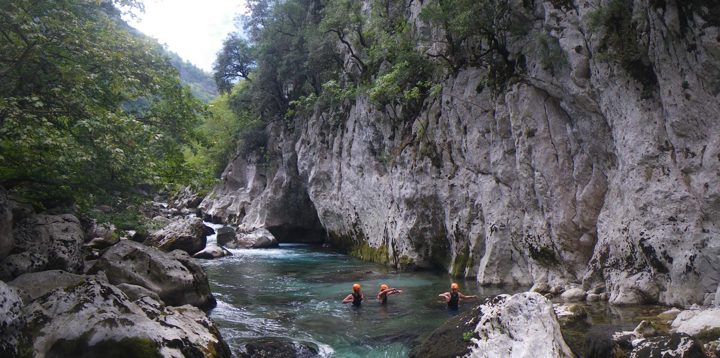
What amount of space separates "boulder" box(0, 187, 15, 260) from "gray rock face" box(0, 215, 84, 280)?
1.01 ft

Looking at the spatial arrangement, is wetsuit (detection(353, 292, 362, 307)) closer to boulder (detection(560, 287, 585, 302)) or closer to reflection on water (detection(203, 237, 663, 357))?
reflection on water (detection(203, 237, 663, 357))

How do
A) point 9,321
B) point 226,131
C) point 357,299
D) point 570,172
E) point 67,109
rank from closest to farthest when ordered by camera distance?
point 9,321 < point 67,109 < point 570,172 < point 357,299 < point 226,131

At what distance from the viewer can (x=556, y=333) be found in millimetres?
7562

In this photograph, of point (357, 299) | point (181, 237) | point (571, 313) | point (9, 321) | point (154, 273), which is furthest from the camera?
point (181, 237)

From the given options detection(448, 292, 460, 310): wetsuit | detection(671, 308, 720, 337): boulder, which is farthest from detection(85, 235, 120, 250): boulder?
detection(671, 308, 720, 337): boulder

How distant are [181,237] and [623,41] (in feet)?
64.3

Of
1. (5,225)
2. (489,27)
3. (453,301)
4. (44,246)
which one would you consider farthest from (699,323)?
(44,246)

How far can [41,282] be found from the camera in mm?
9516

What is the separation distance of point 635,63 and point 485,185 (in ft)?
20.2

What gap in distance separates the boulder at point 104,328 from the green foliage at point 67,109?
2855mm

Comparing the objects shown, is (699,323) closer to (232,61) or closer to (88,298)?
(88,298)

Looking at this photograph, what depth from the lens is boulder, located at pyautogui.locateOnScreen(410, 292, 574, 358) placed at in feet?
23.9

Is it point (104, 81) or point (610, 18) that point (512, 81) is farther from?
point (104, 81)

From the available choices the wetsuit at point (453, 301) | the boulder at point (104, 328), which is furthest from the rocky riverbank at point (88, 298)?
the wetsuit at point (453, 301)
